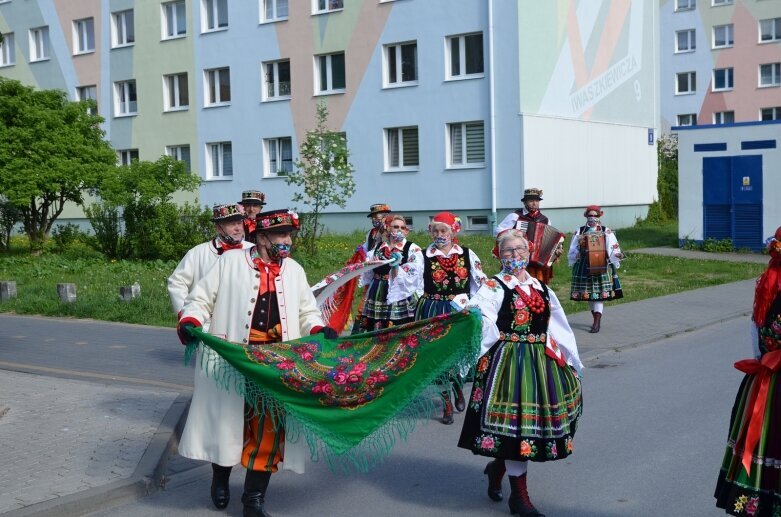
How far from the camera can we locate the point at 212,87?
37.3 metres

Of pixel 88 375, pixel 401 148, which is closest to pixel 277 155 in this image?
pixel 401 148

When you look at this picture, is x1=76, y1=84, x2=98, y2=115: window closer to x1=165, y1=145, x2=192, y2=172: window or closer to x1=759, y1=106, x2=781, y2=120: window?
x1=165, y1=145, x2=192, y2=172: window

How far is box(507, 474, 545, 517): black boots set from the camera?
19.5 feet

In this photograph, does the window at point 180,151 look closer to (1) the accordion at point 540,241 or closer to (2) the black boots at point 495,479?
(1) the accordion at point 540,241

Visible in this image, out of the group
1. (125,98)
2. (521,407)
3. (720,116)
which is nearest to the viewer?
(521,407)

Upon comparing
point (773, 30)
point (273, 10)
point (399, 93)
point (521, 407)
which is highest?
point (773, 30)

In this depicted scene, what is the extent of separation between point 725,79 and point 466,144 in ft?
98.1

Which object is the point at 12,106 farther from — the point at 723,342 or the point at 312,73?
the point at 723,342

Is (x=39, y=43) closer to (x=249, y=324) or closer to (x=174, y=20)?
(x=174, y=20)

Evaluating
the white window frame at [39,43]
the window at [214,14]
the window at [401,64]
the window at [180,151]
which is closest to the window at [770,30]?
the window at [401,64]

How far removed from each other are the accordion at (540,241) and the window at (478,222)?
723 inches

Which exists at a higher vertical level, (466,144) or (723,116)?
(723,116)

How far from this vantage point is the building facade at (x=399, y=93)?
99.7 feet

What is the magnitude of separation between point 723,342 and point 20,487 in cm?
948
